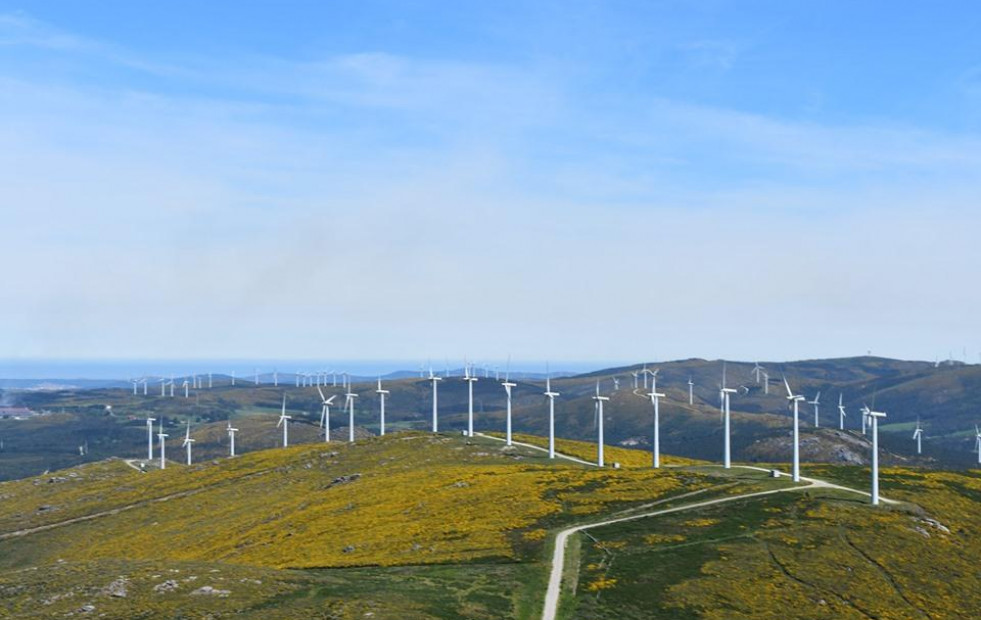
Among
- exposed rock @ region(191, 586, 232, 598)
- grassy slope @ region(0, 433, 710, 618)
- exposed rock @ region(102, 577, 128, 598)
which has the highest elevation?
exposed rock @ region(102, 577, 128, 598)

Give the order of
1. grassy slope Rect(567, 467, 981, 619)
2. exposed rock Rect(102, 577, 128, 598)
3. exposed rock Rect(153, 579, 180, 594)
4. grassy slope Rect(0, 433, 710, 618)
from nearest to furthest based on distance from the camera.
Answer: grassy slope Rect(0, 433, 710, 618) → exposed rock Rect(102, 577, 128, 598) → exposed rock Rect(153, 579, 180, 594) → grassy slope Rect(567, 467, 981, 619)

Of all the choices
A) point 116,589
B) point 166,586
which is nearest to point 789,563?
point 166,586

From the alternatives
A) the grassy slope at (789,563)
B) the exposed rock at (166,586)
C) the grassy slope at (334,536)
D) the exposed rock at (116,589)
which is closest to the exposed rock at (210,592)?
the grassy slope at (334,536)

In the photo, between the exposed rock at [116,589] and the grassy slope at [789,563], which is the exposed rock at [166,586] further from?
the grassy slope at [789,563]

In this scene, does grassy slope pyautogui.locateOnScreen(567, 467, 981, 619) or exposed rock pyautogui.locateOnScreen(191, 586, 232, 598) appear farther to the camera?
grassy slope pyautogui.locateOnScreen(567, 467, 981, 619)

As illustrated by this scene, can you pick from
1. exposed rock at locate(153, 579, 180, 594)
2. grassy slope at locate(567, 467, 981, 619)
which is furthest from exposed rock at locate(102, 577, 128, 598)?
grassy slope at locate(567, 467, 981, 619)

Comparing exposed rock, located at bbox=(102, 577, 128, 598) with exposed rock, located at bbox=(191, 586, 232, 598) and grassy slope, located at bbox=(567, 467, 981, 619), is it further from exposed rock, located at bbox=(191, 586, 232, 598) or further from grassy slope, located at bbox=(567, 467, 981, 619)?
grassy slope, located at bbox=(567, 467, 981, 619)

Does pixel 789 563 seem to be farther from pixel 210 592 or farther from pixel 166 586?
pixel 166 586

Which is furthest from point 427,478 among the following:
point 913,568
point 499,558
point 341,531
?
point 913,568

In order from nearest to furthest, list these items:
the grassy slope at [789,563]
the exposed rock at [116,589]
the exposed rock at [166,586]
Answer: the exposed rock at [116,589] → the exposed rock at [166,586] → the grassy slope at [789,563]

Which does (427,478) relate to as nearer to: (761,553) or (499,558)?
(499,558)

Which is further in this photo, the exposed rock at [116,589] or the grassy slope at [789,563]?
the grassy slope at [789,563]
